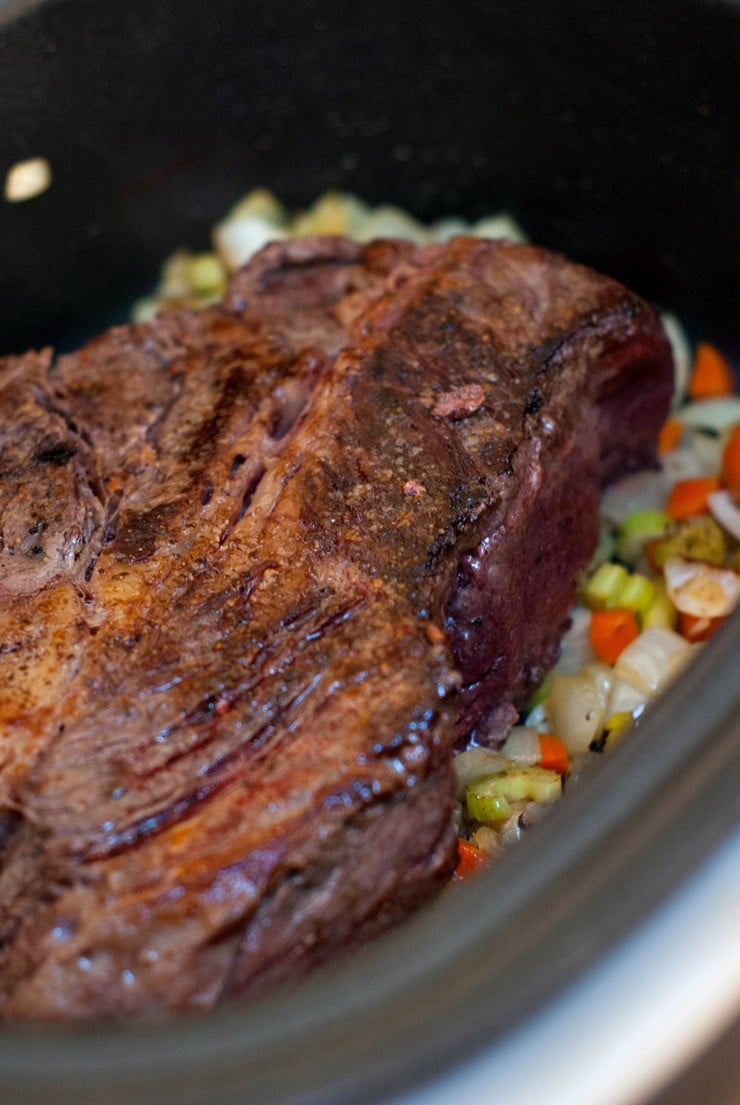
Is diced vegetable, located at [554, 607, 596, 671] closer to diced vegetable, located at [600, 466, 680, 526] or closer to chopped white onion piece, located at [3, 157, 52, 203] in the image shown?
diced vegetable, located at [600, 466, 680, 526]

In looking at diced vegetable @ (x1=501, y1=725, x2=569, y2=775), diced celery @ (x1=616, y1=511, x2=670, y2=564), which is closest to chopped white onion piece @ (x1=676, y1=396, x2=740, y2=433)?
diced celery @ (x1=616, y1=511, x2=670, y2=564)

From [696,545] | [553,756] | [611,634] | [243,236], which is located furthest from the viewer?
[243,236]

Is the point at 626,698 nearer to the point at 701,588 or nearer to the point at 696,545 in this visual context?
the point at 701,588

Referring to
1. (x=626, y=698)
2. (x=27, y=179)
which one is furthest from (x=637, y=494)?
(x=27, y=179)

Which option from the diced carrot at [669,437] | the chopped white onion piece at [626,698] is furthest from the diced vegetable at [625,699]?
the diced carrot at [669,437]

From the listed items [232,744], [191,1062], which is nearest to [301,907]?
[232,744]

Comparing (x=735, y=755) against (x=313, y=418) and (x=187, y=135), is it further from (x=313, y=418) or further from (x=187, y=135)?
(x=187, y=135)
